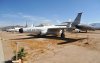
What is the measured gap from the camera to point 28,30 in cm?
2683

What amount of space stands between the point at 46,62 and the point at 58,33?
2059cm

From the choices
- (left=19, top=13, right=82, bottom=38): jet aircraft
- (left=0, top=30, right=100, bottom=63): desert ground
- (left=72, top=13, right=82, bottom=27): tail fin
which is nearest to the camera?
(left=0, top=30, right=100, bottom=63): desert ground

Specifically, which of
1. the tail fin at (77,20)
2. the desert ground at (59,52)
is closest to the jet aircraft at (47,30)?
the tail fin at (77,20)

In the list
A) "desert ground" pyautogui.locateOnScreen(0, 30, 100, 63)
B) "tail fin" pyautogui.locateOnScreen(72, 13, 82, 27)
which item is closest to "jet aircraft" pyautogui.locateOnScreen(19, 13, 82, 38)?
"tail fin" pyautogui.locateOnScreen(72, 13, 82, 27)

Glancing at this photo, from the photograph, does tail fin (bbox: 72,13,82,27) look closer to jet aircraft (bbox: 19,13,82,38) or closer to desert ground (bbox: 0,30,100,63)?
jet aircraft (bbox: 19,13,82,38)

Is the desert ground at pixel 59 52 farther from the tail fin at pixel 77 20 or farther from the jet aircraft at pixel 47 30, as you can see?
the tail fin at pixel 77 20

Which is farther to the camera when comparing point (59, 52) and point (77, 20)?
point (77, 20)

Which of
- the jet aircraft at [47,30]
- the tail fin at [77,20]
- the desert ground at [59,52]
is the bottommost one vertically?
the desert ground at [59,52]

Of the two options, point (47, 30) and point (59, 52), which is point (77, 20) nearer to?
point (47, 30)

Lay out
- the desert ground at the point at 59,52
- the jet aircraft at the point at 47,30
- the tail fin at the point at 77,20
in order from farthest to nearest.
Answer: the tail fin at the point at 77,20 < the jet aircraft at the point at 47,30 < the desert ground at the point at 59,52

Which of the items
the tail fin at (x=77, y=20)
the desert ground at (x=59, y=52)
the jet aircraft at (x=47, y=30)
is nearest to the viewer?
the desert ground at (x=59, y=52)

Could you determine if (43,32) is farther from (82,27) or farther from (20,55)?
(20,55)

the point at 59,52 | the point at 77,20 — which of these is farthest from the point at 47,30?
the point at 59,52

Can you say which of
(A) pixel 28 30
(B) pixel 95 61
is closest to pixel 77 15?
(A) pixel 28 30
